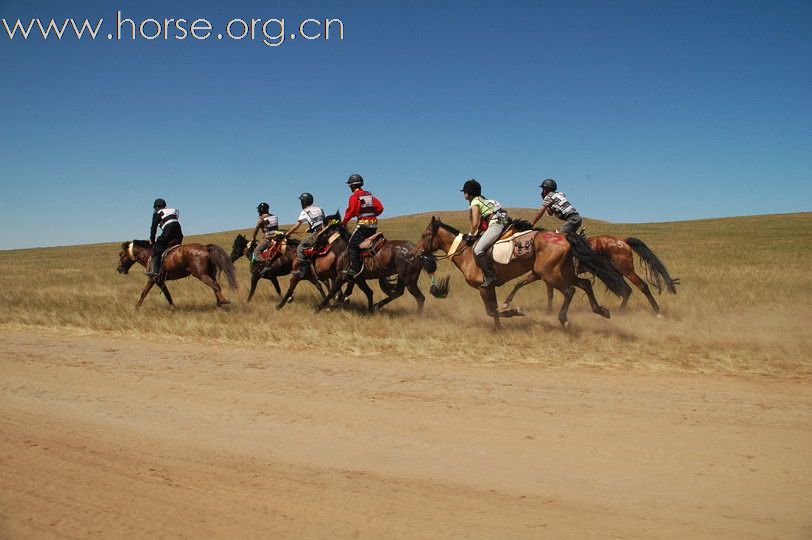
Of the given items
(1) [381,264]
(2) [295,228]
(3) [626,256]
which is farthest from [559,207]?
(2) [295,228]

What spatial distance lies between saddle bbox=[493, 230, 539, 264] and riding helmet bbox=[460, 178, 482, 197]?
1045 millimetres

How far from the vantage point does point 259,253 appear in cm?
1444

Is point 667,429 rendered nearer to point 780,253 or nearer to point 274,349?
point 274,349

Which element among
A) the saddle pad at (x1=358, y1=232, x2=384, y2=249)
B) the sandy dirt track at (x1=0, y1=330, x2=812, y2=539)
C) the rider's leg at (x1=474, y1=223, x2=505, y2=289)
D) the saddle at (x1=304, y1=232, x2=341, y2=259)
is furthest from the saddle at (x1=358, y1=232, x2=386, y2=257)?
the sandy dirt track at (x1=0, y1=330, x2=812, y2=539)

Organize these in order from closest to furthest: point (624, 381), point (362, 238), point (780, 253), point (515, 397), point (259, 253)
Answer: point (515, 397) < point (624, 381) < point (362, 238) < point (259, 253) < point (780, 253)

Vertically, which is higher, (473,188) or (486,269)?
(473,188)

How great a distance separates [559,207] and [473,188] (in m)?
2.60

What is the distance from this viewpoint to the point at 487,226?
10672 mm

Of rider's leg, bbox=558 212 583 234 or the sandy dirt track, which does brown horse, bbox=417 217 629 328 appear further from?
the sandy dirt track

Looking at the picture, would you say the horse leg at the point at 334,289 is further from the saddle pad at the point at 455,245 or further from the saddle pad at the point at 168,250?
the saddle pad at the point at 168,250

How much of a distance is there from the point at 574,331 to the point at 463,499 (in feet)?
21.4

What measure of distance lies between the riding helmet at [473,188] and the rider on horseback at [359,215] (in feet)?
Result: 7.56

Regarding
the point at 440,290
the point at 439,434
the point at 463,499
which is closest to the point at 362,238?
the point at 440,290

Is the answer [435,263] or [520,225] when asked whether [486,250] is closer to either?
[520,225]
